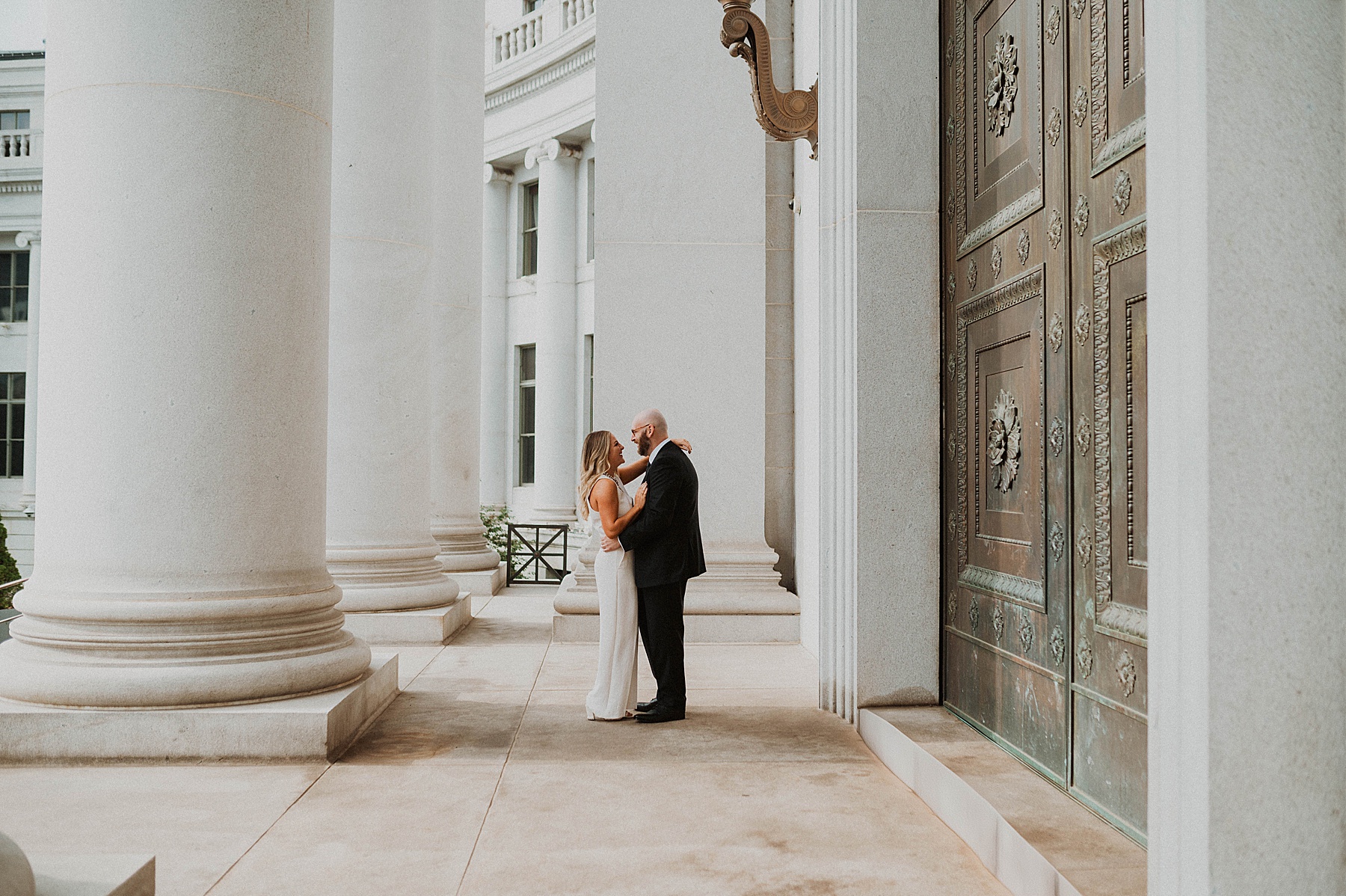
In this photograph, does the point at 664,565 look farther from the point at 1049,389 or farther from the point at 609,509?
the point at 1049,389

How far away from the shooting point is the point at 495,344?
39594 millimetres

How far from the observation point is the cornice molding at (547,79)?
34.2 meters

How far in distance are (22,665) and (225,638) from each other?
1.38m

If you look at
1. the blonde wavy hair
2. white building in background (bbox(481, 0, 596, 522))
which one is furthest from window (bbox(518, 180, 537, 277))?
the blonde wavy hair

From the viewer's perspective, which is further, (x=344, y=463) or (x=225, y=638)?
(x=344, y=463)

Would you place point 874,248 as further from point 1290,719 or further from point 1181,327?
point 1290,719

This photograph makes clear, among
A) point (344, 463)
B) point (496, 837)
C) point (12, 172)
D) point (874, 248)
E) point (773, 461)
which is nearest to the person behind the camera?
point (496, 837)

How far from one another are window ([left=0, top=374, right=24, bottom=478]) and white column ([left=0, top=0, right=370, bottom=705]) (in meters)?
45.6

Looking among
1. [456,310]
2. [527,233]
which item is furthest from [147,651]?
[527,233]

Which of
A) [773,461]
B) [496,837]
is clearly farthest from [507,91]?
[496,837]

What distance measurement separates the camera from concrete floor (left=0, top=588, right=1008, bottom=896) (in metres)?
5.45

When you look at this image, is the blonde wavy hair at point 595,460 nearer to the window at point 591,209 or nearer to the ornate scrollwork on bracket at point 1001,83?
the ornate scrollwork on bracket at point 1001,83

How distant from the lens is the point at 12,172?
45781 millimetres

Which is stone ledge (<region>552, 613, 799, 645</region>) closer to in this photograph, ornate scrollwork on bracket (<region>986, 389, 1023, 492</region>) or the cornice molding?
ornate scrollwork on bracket (<region>986, 389, 1023, 492</region>)
